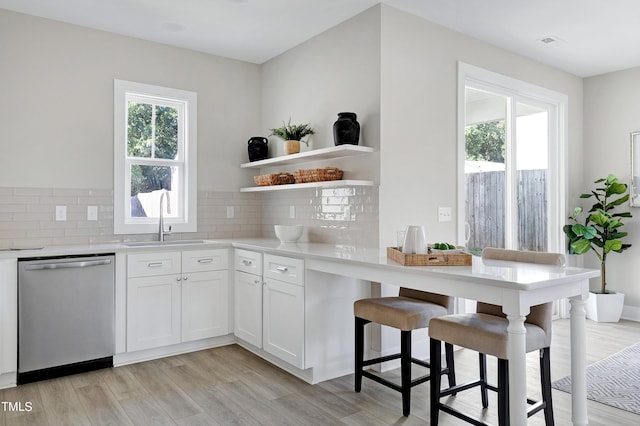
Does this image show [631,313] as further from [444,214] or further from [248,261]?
[248,261]

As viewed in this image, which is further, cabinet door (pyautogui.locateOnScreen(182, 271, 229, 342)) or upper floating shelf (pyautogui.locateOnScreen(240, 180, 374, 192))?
cabinet door (pyautogui.locateOnScreen(182, 271, 229, 342))

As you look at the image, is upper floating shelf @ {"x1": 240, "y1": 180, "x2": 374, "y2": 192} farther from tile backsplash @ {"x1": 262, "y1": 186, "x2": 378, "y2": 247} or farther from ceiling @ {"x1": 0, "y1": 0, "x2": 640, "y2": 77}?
ceiling @ {"x1": 0, "y1": 0, "x2": 640, "y2": 77}

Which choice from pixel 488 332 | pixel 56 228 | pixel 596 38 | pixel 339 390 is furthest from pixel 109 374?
pixel 596 38

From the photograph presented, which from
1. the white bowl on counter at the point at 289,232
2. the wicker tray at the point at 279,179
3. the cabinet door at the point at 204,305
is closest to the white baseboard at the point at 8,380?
the cabinet door at the point at 204,305

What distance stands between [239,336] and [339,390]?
1.21 meters

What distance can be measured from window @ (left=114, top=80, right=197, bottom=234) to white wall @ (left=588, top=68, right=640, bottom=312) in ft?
14.3

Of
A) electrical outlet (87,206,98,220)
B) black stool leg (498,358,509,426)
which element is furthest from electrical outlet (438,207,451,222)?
electrical outlet (87,206,98,220)

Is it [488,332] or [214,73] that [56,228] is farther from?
[488,332]

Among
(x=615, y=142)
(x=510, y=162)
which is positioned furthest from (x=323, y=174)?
(x=615, y=142)

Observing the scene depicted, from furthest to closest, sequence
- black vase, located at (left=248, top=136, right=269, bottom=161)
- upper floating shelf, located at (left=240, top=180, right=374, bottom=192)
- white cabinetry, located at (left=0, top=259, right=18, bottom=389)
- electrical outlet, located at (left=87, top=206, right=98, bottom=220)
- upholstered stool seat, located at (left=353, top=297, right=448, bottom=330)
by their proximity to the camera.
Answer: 1. black vase, located at (left=248, top=136, right=269, bottom=161)
2. electrical outlet, located at (left=87, top=206, right=98, bottom=220)
3. upper floating shelf, located at (left=240, top=180, right=374, bottom=192)
4. white cabinetry, located at (left=0, top=259, right=18, bottom=389)
5. upholstered stool seat, located at (left=353, top=297, right=448, bottom=330)

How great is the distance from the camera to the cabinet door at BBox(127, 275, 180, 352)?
11.6 ft

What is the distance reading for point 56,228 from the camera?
3.76m

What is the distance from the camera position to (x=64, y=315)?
3234 millimetres

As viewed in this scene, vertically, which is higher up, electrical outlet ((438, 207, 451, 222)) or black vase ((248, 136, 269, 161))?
black vase ((248, 136, 269, 161))
